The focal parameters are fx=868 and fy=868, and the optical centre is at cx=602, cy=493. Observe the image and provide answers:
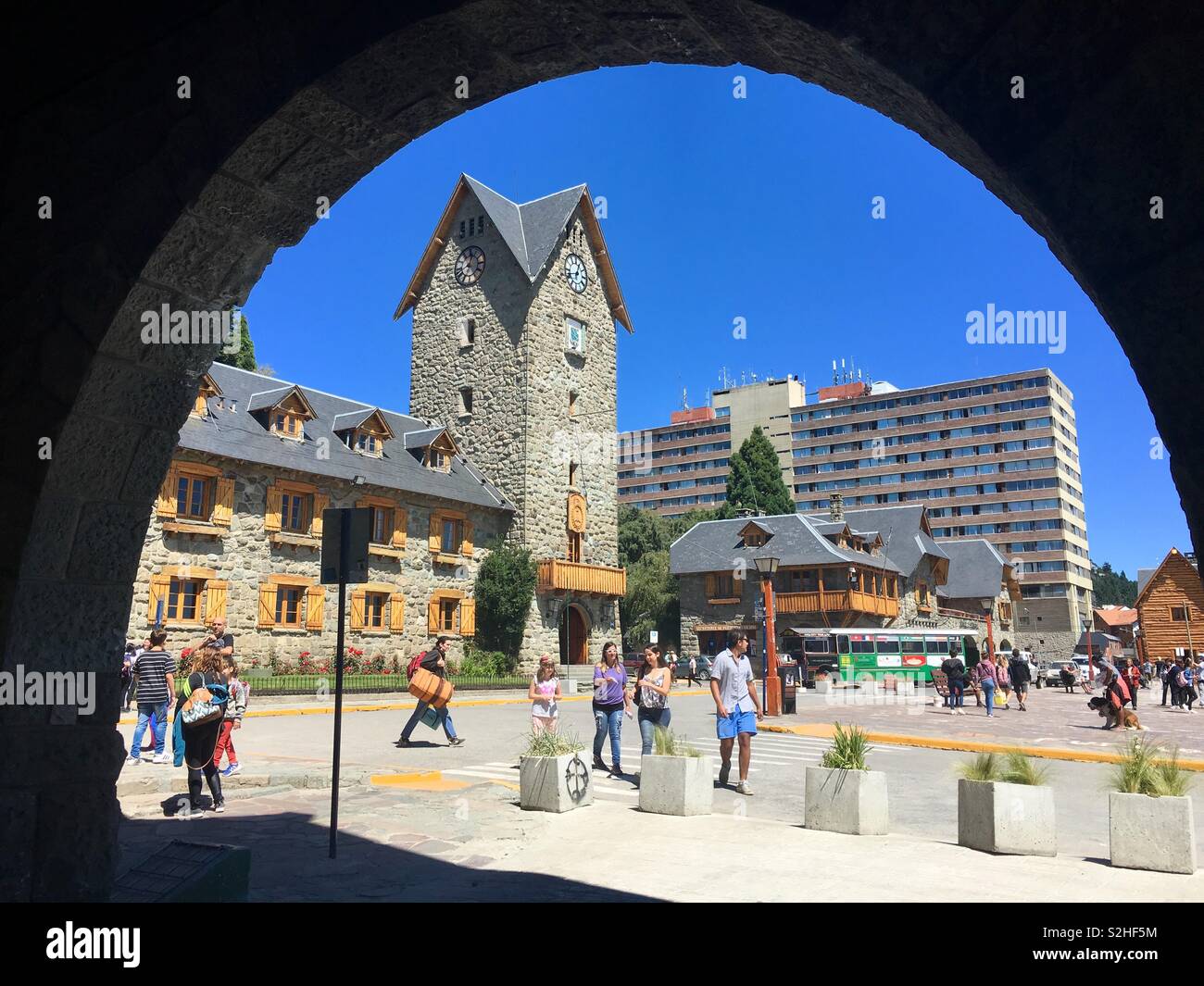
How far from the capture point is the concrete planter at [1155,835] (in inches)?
262

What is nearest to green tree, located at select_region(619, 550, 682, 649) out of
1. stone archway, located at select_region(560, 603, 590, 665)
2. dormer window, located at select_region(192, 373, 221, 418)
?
stone archway, located at select_region(560, 603, 590, 665)

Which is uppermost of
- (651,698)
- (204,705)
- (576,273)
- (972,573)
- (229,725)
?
(576,273)

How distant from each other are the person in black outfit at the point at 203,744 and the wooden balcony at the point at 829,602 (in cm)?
3796

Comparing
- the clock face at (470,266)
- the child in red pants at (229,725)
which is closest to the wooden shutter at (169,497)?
the child in red pants at (229,725)

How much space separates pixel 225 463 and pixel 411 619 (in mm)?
9406

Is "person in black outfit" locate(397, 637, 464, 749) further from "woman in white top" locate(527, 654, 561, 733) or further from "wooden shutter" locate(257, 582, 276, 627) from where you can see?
"wooden shutter" locate(257, 582, 276, 627)

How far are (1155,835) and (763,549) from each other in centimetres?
4277

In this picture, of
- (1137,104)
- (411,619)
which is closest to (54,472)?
(1137,104)

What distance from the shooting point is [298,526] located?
29.4m

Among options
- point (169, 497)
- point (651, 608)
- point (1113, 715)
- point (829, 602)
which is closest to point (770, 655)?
point (1113, 715)

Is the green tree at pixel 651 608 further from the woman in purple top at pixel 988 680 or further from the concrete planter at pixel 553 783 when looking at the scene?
the concrete planter at pixel 553 783

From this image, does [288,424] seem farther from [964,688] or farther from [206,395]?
[964,688]

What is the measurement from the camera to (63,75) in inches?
141
